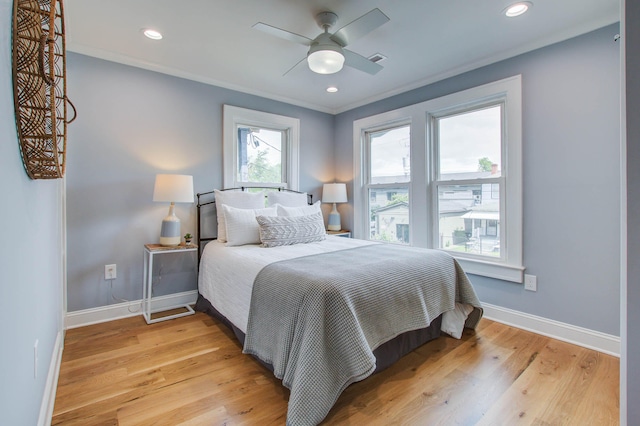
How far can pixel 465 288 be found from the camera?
8.11 ft

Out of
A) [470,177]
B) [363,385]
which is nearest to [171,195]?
[363,385]

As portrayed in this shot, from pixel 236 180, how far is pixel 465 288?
267cm

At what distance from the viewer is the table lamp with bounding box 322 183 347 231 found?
418 cm

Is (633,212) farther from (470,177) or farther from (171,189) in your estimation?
(171,189)

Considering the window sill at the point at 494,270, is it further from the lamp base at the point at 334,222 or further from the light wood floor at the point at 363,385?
the lamp base at the point at 334,222

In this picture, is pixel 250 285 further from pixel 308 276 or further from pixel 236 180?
pixel 236 180

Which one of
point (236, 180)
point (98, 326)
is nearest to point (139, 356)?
point (98, 326)

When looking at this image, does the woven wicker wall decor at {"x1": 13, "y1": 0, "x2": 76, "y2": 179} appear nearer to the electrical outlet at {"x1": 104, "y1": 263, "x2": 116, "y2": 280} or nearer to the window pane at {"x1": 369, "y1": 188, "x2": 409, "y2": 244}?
the electrical outlet at {"x1": 104, "y1": 263, "x2": 116, "y2": 280}

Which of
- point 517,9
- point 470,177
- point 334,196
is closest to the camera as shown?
point 517,9

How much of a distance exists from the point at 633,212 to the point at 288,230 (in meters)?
2.38

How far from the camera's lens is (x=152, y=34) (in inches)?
97.8

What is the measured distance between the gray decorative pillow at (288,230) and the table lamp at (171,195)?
0.72m

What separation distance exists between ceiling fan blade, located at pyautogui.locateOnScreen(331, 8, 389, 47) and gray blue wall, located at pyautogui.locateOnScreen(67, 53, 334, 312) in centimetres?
182

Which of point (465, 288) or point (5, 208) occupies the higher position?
point (5, 208)
